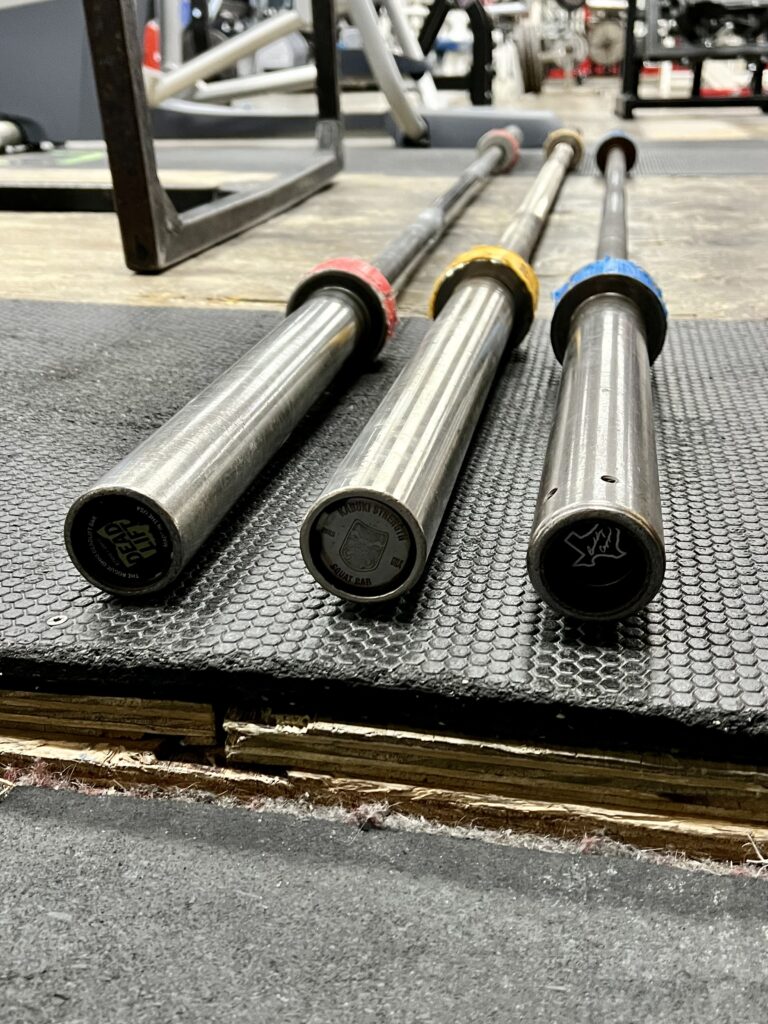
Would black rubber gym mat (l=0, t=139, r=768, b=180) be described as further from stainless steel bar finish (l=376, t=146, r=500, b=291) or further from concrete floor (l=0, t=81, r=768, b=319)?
stainless steel bar finish (l=376, t=146, r=500, b=291)

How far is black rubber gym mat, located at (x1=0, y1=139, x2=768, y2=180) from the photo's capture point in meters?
2.96

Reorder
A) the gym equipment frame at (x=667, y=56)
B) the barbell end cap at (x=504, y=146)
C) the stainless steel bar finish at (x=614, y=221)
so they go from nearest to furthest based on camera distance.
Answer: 1. the stainless steel bar finish at (x=614, y=221)
2. the barbell end cap at (x=504, y=146)
3. the gym equipment frame at (x=667, y=56)

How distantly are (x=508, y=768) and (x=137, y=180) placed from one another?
1320mm

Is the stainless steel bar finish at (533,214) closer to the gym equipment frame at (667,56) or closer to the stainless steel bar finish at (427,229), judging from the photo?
the stainless steel bar finish at (427,229)

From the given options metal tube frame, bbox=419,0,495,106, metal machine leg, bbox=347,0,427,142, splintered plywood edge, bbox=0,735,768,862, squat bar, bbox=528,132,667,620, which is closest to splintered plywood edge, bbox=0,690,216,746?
splintered plywood edge, bbox=0,735,768,862

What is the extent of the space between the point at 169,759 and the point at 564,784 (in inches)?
A: 10.9

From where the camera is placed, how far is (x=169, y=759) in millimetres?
619

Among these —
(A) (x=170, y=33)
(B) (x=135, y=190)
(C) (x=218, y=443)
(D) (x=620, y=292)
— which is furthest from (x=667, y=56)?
(C) (x=218, y=443)

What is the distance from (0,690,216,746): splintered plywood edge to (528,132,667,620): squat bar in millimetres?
257

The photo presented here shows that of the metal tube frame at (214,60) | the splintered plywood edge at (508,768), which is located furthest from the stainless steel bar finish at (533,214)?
the metal tube frame at (214,60)

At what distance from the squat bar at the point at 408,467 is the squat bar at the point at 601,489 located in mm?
83

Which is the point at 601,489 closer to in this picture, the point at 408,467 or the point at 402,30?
the point at 408,467

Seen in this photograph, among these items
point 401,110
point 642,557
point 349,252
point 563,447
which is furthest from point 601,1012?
point 401,110

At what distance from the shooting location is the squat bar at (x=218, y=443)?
0.63 metres
